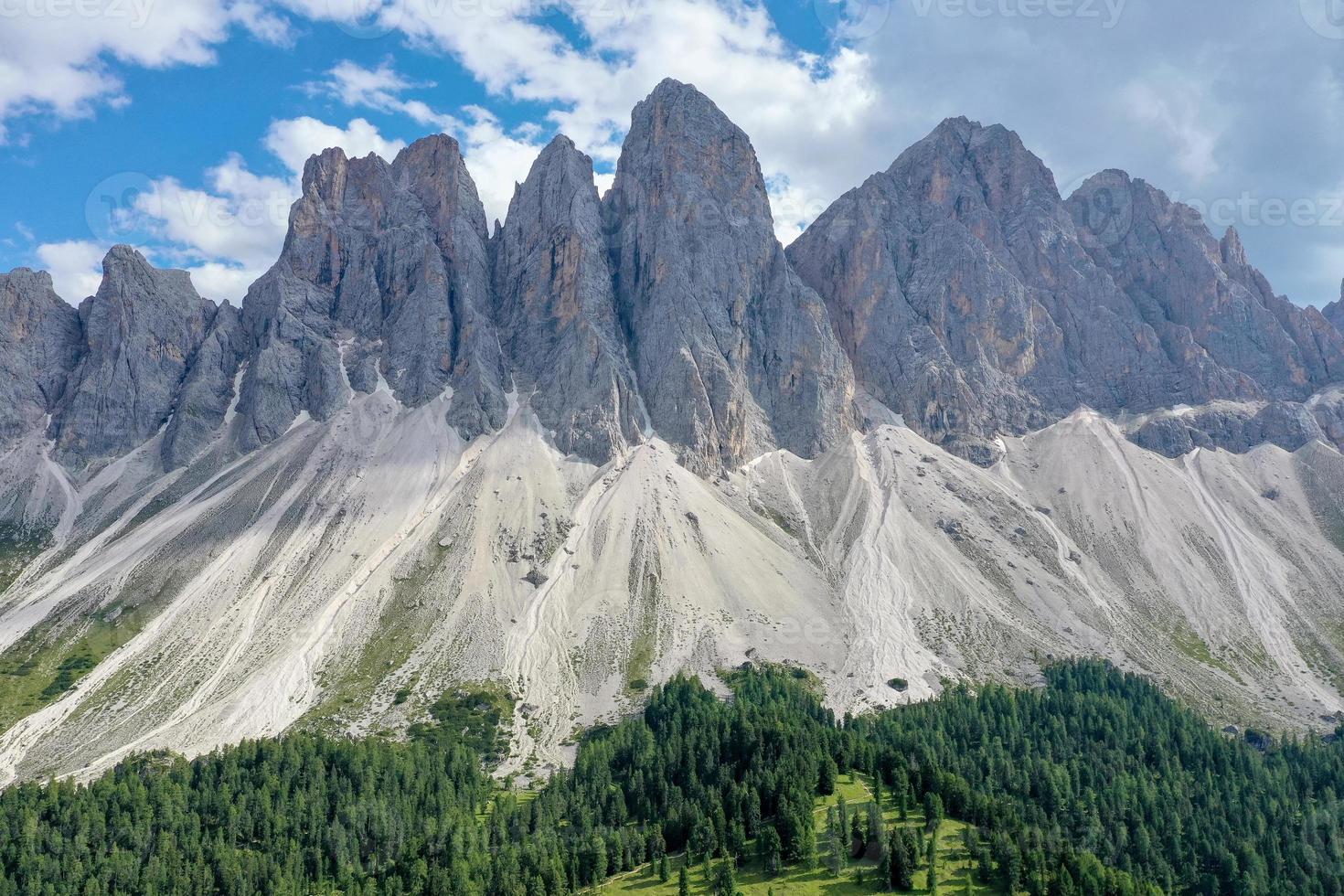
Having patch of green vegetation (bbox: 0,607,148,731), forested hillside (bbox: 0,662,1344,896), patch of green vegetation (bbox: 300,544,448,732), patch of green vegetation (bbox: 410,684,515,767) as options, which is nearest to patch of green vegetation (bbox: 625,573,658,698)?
forested hillside (bbox: 0,662,1344,896)

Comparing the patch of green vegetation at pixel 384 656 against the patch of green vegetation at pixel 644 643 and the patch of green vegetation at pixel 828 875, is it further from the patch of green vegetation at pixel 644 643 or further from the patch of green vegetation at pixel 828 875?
the patch of green vegetation at pixel 828 875

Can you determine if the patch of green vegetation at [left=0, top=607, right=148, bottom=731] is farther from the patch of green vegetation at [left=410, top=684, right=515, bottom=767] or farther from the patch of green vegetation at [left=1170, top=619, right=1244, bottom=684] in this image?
the patch of green vegetation at [left=1170, top=619, right=1244, bottom=684]

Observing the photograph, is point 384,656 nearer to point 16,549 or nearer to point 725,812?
point 725,812

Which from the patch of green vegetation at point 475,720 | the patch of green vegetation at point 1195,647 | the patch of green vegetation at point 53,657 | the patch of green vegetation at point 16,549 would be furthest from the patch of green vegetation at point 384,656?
the patch of green vegetation at point 1195,647

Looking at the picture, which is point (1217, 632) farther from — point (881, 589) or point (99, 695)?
point (99, 695)

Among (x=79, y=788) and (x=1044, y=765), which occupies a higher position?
(x=79, y=788)

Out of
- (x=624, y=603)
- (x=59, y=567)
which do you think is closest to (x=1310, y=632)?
(x=624, y=603)

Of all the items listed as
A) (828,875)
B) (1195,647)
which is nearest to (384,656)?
(828,875)
